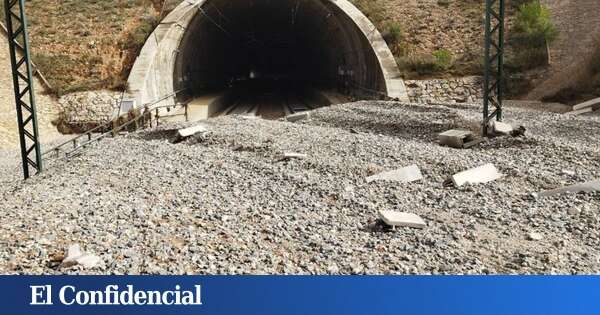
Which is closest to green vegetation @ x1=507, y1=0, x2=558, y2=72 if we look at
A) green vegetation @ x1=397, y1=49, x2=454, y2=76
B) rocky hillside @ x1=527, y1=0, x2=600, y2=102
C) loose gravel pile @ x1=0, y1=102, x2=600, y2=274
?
rocky hillside @ x1=527, y1=0, x2=600, y2=102

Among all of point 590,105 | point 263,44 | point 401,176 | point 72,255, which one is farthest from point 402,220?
point 263,44

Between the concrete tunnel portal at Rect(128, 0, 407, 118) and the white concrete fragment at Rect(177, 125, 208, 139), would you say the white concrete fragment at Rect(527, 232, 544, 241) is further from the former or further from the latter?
the concrete tunnel portal at Rect(128, 0, 407, 118)

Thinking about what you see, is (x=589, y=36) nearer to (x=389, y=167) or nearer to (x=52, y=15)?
(x=389, y=167)

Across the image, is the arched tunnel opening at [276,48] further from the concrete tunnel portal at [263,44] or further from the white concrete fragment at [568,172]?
the white concrete fragment at [568,172]

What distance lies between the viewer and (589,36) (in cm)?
2884

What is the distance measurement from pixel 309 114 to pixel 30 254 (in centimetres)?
1568

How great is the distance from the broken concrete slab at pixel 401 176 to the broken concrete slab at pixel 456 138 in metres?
4.30

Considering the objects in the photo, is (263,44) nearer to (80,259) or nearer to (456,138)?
(456,138)

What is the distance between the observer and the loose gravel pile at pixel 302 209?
23.0 feet

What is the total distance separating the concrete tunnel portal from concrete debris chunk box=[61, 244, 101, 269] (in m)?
19.7

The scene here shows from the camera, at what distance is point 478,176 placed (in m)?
11.3

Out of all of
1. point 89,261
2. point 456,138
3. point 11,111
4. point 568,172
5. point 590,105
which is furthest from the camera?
point 11,111

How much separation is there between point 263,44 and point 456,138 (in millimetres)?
39940

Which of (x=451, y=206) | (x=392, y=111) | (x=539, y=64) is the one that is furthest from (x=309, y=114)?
(x=539, y=64)
